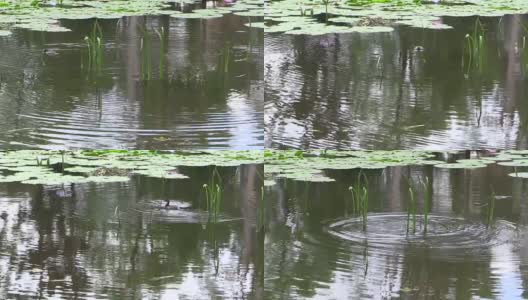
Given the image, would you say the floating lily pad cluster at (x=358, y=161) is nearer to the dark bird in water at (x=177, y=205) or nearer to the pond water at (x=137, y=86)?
the pond water at (x=137, y=86)

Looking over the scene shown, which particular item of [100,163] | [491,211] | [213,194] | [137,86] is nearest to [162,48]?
[137,86]

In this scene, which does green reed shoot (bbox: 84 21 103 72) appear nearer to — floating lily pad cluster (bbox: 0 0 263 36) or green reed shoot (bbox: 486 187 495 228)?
floating lily pad cluster (bbox: 0 0 263 36)

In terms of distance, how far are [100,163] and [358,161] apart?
118 centimetres

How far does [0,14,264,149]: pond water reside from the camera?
4.94 metres

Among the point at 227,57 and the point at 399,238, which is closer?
the point at 399,238

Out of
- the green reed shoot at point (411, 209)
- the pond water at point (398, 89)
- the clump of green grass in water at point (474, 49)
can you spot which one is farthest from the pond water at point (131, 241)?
the clump of green grass in water at point (474, 49)

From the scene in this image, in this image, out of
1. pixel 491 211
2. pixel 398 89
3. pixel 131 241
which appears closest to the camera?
pixel 131 241

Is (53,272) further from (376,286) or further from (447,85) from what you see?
(447,85)

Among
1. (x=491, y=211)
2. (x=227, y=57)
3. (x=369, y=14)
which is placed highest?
(x=369, y=14)

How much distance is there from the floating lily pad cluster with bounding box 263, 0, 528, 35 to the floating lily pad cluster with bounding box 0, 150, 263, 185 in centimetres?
68

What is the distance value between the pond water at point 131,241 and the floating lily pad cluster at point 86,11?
774 millimetres

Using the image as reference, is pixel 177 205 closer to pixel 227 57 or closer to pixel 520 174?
pixel 227 57

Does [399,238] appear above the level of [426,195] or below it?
below

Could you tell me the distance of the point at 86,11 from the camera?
203 inches
